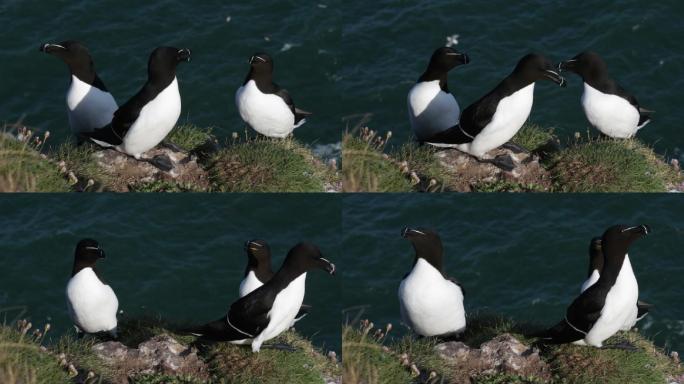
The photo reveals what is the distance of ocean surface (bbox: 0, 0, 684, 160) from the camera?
105ft

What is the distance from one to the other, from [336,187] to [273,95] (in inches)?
77.1

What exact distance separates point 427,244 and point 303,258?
1.89m

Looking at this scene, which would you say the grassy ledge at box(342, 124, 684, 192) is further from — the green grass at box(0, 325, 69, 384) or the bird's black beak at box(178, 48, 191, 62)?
the green grass at box(0, 325, 69, 384)

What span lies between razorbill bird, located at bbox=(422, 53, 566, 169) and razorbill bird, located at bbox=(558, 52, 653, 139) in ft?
4.19

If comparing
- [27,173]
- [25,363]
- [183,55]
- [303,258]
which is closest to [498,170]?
[303,258]

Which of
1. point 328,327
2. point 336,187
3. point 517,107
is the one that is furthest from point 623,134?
point 328,327

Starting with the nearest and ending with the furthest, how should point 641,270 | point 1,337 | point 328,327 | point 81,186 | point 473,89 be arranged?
point 1,337
point 81,186
point 328,327
point 641,270
point 473,89

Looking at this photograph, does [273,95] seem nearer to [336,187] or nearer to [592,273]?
[336,187]

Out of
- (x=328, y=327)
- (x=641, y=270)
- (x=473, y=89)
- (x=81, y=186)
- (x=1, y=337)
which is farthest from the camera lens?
(x=473, y=89)

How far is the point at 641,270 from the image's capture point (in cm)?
2794

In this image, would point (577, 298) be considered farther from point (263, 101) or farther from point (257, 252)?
point (263, 101)

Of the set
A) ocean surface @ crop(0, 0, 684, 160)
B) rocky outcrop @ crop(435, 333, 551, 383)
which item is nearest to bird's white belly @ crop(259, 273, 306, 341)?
rocky outcrop @ crop(435, 333, 551, 383)

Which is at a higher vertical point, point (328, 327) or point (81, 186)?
point (81, 186)

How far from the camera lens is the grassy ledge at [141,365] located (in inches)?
819
